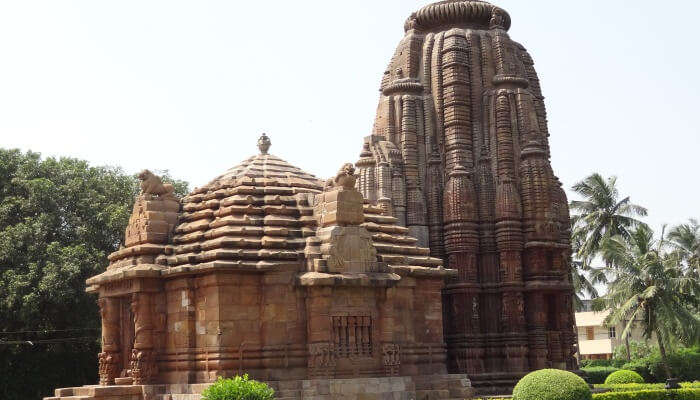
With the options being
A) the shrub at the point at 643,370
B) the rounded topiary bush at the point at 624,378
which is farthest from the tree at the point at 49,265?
the shrub at the point at 643,370

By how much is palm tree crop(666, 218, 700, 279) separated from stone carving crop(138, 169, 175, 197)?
29142 millimetres

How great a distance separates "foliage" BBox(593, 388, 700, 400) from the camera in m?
24.1

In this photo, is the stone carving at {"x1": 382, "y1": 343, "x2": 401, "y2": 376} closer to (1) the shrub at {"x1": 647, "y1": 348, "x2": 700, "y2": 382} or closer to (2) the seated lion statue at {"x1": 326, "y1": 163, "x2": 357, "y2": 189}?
(2) the seated lion statue at {"x1": 326, "y1": 163, "x2": 357, "y2": 189}

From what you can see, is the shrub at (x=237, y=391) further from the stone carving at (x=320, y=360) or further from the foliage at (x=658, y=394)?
the foliage at (x=658, y=394)

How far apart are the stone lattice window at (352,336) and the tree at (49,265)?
49.8 ft

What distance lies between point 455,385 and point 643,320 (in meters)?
19.6

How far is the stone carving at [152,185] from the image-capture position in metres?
20.8

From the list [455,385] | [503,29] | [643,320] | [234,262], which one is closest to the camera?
[234,262]

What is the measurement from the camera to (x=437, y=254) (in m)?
30.5

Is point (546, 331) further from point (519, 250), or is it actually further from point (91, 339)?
point (91, 339)

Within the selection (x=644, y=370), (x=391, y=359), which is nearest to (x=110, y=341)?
(x=391, y=359)

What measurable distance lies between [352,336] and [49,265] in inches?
625

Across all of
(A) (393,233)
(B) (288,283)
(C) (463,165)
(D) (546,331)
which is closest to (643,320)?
(D) (546,331)

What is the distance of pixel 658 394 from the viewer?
84.6 feet
